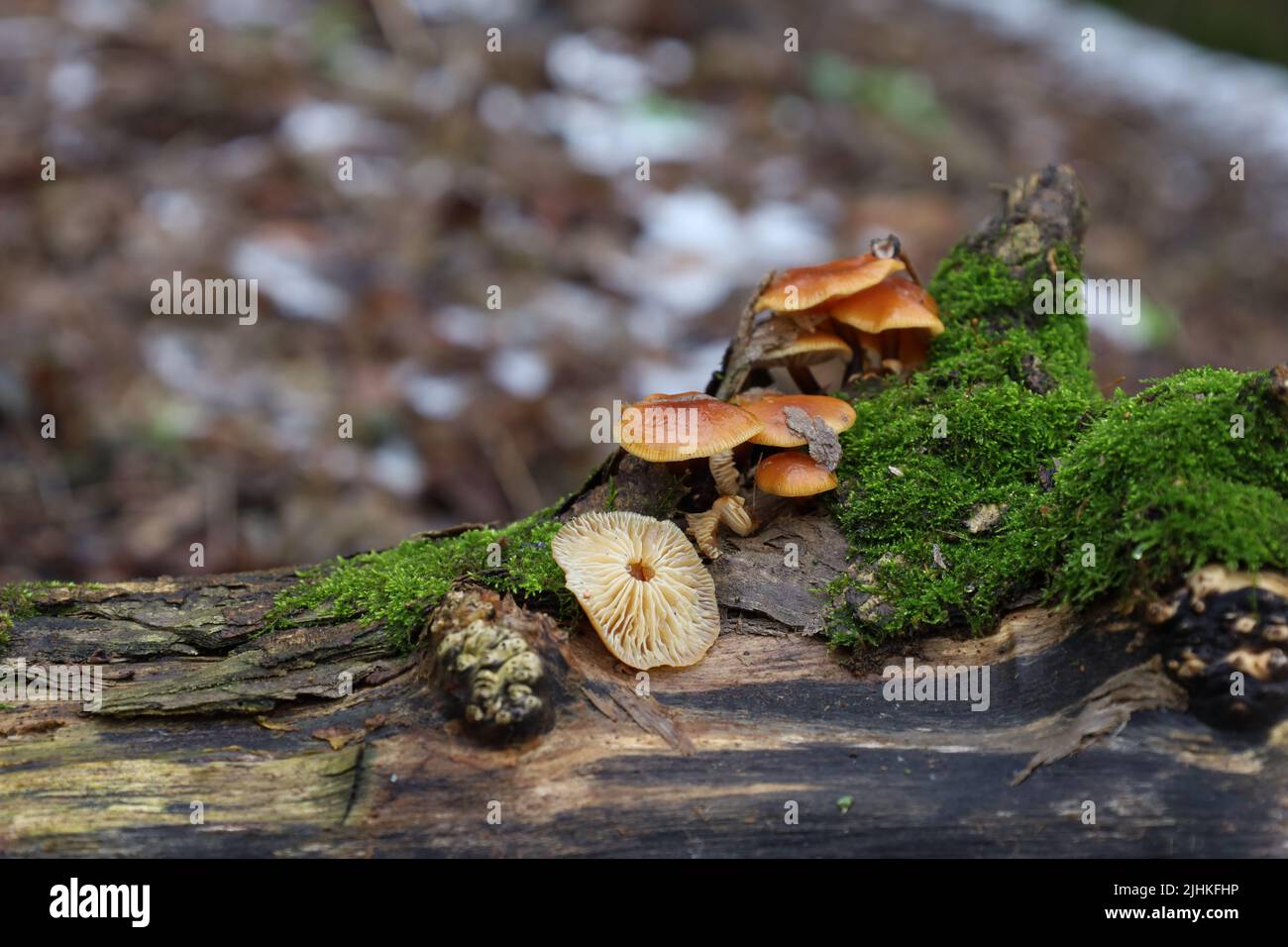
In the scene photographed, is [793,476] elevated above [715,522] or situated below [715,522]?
above

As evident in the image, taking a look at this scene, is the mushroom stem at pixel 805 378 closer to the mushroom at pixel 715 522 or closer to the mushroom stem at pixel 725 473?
the mushroom stem at pixel 725 473

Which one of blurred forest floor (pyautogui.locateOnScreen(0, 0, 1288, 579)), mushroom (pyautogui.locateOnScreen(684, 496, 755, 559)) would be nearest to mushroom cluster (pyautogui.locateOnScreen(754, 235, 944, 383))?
mushroom (pyautogui.locateOnScreen(684, 496, 755, 559))

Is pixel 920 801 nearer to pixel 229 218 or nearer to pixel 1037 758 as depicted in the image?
pixel 1037 758

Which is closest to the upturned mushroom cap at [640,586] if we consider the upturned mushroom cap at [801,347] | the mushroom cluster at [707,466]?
the mushroom cluster at [707,466]

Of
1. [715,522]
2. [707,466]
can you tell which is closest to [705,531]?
[715,522]

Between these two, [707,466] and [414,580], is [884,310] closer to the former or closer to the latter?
[707,466]

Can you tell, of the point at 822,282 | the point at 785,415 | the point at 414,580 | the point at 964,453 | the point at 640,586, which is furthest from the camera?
the point at 822,282

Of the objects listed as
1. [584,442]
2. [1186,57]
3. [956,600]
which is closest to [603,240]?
[584,442]
